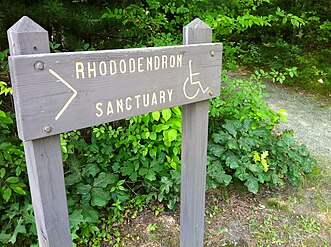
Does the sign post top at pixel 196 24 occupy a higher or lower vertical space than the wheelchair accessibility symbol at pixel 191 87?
higher

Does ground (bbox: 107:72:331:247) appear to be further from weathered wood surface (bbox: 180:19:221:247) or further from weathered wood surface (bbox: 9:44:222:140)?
weathered wood surface (bbox: 9:44:222:140)

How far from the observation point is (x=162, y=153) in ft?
8.82

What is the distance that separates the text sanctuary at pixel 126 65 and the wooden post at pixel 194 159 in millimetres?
A: 205

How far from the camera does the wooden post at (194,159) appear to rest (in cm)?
158

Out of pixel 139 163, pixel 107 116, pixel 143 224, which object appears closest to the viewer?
pixel 107 116

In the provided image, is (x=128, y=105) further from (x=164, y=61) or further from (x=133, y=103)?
(x=164, y=61)

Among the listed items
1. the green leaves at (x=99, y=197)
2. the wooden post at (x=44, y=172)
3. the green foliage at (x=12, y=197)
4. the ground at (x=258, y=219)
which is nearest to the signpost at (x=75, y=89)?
the wooden post at (x=44, y=172)

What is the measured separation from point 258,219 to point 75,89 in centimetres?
208

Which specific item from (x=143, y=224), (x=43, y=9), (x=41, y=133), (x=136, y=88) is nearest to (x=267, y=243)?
(x=143, y=224)

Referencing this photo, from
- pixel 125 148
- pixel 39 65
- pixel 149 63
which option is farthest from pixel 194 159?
pixel 125 148

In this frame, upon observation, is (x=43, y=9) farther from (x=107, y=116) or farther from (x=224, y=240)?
(x=224, y=240)

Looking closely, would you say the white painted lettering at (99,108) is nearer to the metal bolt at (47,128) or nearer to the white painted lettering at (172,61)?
the metal bolt at (47,128)

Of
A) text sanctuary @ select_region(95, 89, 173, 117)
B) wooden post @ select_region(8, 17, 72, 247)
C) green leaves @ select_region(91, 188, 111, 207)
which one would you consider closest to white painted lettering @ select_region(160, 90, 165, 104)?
text sanctuary @ select_region(95, 89, 173, 117)

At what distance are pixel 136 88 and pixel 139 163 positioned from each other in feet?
4.86
